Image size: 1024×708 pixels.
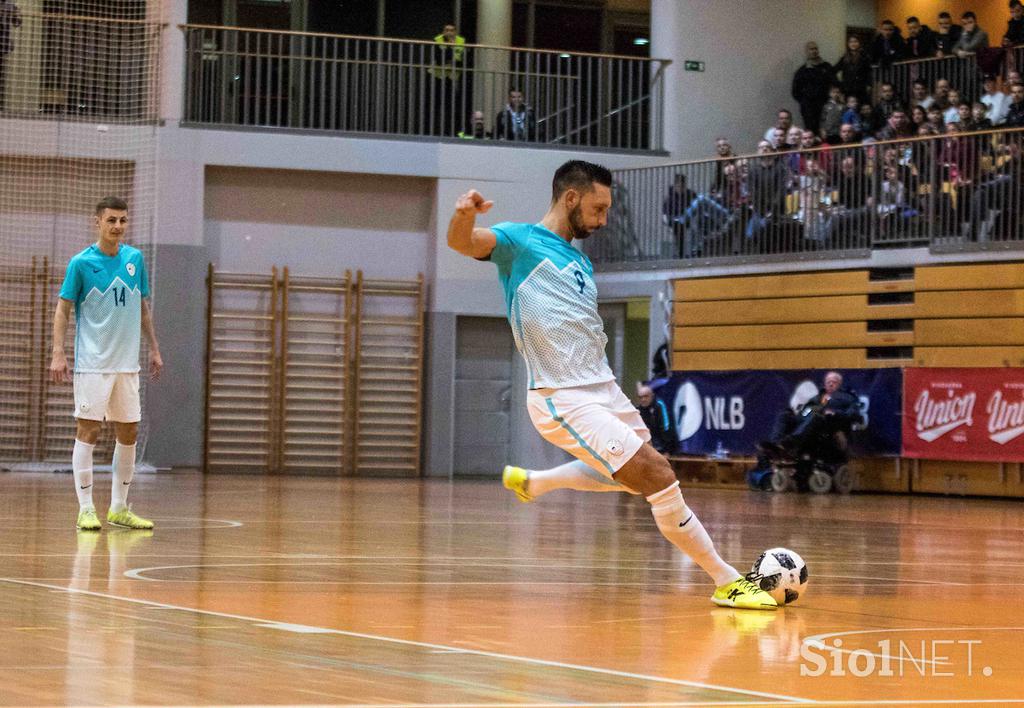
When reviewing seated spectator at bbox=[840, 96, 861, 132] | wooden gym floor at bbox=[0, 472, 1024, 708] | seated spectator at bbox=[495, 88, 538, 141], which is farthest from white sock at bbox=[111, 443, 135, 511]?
seated spectator at bbox=[495, 88, 538, 141]

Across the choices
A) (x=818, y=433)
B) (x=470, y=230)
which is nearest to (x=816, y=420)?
(x=818, y=433)

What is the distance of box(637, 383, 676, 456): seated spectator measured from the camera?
21.7 m

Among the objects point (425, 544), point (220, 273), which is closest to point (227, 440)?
point (220, 273)

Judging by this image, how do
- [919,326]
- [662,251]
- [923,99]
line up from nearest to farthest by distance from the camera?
1. [919,326]
2. [923,99]
3. [662,251]

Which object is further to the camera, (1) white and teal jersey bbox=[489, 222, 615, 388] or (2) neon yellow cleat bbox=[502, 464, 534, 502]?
(2) neon yellow cleat bbox=[502, 464, 534, 502]

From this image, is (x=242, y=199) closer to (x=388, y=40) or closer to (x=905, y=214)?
(x=388, y=40)

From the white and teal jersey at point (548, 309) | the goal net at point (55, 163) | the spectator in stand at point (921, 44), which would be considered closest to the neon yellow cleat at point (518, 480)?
the white and teal jersey at point (548, 309)

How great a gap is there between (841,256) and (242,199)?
30.9ft

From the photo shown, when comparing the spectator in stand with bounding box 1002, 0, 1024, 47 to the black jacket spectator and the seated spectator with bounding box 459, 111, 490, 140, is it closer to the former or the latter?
the black jacket spectator

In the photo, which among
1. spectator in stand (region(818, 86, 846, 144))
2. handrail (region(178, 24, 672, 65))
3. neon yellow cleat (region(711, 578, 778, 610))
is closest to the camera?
neon yellow cleat (region(711, 578, 778, 610))

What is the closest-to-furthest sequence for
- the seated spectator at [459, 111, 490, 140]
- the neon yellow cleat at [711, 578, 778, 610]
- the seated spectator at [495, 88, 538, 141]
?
the neon yellow cleat at [711, 578, 778, 610] < the seated spectator at [459, 111, 490, 140] < the seated spectator at [495, 88, 538, 141]

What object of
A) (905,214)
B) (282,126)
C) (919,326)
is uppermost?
(282,126)

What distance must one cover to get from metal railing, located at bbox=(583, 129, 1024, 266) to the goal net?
7.39 m

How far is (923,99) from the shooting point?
2158 cm
